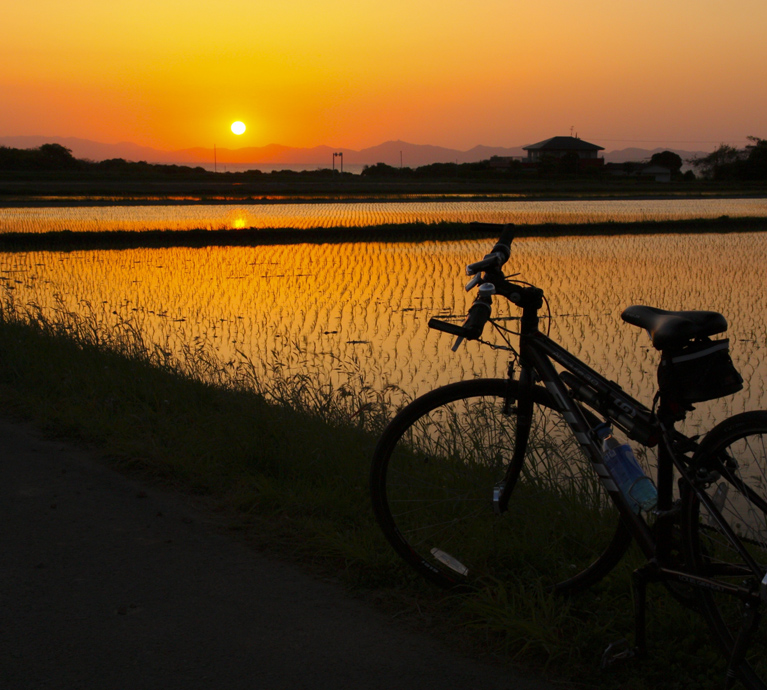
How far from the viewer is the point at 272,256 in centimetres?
1617

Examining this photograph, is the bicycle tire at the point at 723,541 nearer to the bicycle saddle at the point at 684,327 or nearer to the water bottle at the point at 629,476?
the water bottle at the point at 629,476

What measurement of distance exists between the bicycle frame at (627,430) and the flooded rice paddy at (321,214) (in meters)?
18.0

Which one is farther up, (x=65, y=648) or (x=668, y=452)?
(x=668, y=452)

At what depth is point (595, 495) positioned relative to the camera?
3.52 m

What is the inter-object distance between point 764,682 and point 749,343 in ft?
21.1

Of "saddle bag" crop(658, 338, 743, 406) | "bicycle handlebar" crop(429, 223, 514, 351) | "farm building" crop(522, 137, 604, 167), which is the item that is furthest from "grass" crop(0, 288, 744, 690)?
"farm building" crop(522, 137, 604, 167)

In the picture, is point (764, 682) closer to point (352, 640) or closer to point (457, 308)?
point (352, 640)

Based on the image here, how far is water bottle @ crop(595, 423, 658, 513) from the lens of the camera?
2.35 metres

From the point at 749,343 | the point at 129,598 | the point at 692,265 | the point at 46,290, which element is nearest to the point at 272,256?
the point at 46,290

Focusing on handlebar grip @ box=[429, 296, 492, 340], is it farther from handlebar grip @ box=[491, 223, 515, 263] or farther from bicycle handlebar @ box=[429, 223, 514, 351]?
handlebar grip @ box=[491, 223, 515, 263]

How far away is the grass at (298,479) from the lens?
7.86 feet

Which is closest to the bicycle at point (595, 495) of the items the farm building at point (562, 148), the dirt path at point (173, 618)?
the dirt path at point (173, 618)

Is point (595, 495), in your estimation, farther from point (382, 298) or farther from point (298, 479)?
point (382, 298)

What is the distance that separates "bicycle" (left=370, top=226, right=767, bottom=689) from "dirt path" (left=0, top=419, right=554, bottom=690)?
1.38ft
